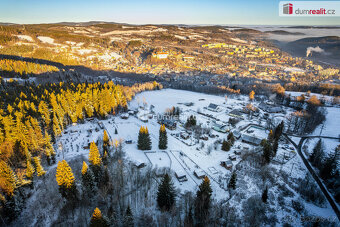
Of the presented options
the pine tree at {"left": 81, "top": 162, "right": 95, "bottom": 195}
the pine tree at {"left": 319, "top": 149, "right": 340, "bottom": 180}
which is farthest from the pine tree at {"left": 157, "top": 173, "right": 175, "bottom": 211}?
the pine tree at {"left": 319, "top": 149, "right": 340, "bottom": 180}

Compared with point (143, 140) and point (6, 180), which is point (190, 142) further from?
point (6, 180)

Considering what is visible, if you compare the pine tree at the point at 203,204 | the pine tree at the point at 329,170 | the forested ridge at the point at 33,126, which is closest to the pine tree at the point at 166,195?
the pine tree at the point at 203,204

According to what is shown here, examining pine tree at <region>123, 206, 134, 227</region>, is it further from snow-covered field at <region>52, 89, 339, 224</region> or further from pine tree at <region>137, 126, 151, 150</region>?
pine tree at <region>137, 126, 151, 150</region>

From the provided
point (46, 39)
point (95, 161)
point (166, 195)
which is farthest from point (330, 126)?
point (46, 39)

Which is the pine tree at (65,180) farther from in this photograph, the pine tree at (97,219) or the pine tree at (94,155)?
the pine tree at (97,219)

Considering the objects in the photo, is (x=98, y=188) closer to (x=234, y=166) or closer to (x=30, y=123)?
(x=30, y=123)

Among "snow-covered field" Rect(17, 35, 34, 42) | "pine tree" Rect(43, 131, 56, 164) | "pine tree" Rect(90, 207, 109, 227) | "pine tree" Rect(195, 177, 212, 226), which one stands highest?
"snow-covered field" Rect(17, 35, 34, 42)

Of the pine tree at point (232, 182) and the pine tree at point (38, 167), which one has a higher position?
the pine tree at point (38, 167)
